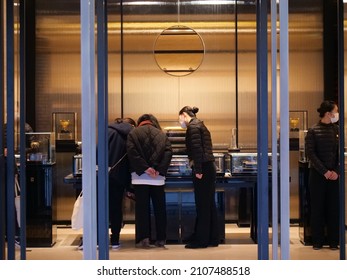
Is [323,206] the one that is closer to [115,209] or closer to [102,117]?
[115,209]

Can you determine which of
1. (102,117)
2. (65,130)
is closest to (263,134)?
(102,117)

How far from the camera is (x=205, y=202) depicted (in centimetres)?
704

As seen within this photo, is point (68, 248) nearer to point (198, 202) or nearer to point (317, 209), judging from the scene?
point (198, 202)

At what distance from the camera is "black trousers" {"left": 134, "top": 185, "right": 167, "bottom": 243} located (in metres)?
7.10

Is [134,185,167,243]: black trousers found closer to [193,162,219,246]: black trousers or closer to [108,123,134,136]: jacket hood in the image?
[193,162,219,246]: black trousers

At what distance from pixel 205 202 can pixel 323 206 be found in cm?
117

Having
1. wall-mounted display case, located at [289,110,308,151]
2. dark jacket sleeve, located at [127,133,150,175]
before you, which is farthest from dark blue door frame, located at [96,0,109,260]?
wall-mounted display case, located at [289,110,308,151]

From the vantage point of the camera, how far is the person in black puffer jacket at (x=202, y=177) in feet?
22.8

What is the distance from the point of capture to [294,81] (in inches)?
359

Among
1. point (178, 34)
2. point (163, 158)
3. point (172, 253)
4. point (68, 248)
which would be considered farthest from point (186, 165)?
point (178, 34)

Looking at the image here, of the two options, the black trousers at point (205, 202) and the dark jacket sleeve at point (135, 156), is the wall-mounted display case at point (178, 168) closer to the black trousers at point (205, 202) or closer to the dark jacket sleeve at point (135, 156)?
the black trousers at point (205, 202)

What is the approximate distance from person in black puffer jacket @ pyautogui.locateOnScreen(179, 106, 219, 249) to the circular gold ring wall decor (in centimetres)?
177
